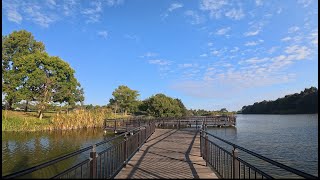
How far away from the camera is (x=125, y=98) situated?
273 feet

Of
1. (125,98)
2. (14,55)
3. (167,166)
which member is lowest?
(167,166)

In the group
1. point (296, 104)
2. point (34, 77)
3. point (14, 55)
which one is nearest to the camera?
point (34, 77)

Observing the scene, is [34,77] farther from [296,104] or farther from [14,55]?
[296,104]

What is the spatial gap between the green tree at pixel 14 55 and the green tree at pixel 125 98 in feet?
99.9

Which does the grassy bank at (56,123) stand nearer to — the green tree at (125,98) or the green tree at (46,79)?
the green tree at (46,79)

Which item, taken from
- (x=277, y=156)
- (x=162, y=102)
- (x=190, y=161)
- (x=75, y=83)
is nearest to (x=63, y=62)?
(x=75, y=83)

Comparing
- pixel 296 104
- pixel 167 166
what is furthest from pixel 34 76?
pixel 296 104

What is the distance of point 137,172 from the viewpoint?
799cm

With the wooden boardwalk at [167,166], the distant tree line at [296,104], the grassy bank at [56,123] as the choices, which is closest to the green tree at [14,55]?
the grassy bank at [56,123]

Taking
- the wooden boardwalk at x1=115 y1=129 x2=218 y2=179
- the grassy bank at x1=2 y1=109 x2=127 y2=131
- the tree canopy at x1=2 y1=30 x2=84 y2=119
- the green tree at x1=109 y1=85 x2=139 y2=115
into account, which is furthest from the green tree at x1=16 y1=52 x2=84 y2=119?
the wooden boardwalk at x1=115 y1=129 x2=218 y2=179

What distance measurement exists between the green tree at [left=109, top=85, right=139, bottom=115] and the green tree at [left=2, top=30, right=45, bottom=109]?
30.4 metres

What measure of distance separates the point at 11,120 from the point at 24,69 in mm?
10588

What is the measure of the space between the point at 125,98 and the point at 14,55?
36.1 m

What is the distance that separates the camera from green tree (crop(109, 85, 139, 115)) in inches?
3273
